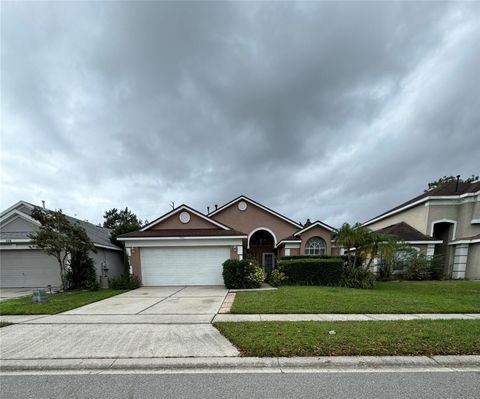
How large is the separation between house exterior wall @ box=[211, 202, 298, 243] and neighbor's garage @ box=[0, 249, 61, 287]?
11780 millimetres

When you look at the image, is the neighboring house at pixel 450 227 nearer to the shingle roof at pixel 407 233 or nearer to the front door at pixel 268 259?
the shingle roof at pixel 407 233

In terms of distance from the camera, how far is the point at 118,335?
5020 mm

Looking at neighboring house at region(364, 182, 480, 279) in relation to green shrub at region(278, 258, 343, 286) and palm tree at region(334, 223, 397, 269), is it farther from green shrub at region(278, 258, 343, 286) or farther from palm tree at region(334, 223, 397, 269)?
green shrub at region(278, 258, 343, 286)

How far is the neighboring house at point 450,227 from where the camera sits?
1562 cm

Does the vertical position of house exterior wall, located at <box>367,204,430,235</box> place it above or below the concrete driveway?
above

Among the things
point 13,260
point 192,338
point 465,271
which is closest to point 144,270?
point 13,260

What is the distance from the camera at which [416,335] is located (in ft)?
15.1

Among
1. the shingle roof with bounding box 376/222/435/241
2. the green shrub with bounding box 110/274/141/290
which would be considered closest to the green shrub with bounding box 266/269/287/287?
the green shrub with bounding box 110/274/141/290

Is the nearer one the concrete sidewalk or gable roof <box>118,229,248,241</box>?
the concrete sidewalk

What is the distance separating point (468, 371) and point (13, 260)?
19.1 meters

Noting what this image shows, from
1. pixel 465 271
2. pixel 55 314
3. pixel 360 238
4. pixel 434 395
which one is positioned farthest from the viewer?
pixel 465 271

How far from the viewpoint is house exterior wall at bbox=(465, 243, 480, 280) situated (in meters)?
14.8

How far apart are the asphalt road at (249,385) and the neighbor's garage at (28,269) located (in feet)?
42.2

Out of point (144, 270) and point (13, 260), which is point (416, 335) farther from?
point (13, 260)
